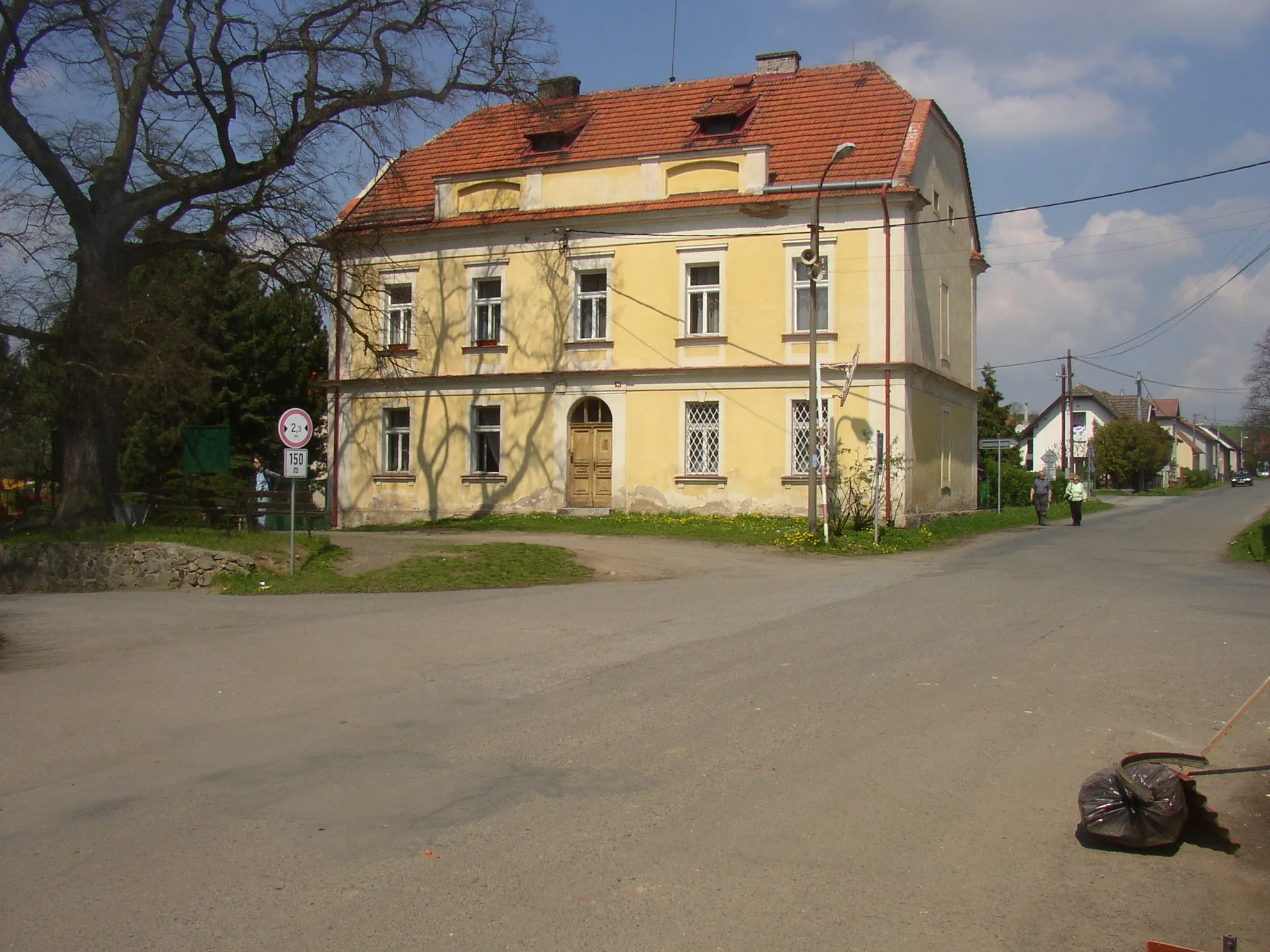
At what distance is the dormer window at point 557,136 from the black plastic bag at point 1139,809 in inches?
1110

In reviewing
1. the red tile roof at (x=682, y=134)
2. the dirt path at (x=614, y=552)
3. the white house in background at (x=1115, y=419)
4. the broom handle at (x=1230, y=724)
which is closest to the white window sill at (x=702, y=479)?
the dirt path at (x=614, y=552)

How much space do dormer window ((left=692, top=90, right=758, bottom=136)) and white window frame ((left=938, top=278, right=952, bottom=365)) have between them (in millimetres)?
6811

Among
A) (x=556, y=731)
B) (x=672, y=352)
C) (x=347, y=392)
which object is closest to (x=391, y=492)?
(x=347, y=392)

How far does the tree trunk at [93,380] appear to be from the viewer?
68.2ft

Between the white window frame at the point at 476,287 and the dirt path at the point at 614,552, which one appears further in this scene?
the white window frame at the point at 476,287

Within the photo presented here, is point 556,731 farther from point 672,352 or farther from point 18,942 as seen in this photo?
point 672,352

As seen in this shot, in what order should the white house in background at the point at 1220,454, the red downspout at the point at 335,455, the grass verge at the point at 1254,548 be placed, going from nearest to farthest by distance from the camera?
1. the grass verge at the point at 1254,548
2. the red downspout at the point at 335,455
3. the white house in background at the point at 1220,454

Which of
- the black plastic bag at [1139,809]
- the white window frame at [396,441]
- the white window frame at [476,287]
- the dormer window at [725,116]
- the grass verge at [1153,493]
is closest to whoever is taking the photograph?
the black plastic bag at [1139,809]

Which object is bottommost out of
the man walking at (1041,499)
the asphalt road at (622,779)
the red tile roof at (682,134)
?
the asphalt road at (622,779)

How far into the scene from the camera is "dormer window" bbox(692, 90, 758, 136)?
1184 inches

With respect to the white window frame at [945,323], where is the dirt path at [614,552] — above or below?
below

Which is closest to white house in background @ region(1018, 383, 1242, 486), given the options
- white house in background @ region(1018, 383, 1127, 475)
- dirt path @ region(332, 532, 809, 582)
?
white house in background @ region(1018, 383, 1127, 475)

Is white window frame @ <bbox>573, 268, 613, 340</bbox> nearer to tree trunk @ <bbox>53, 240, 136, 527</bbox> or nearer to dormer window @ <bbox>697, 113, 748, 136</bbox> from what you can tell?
dormer window @ <bbox>697, 113, 748, 136</bbox>

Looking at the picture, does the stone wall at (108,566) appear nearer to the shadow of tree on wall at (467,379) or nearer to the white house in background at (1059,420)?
the shadow of tree on wall at (467,379)
